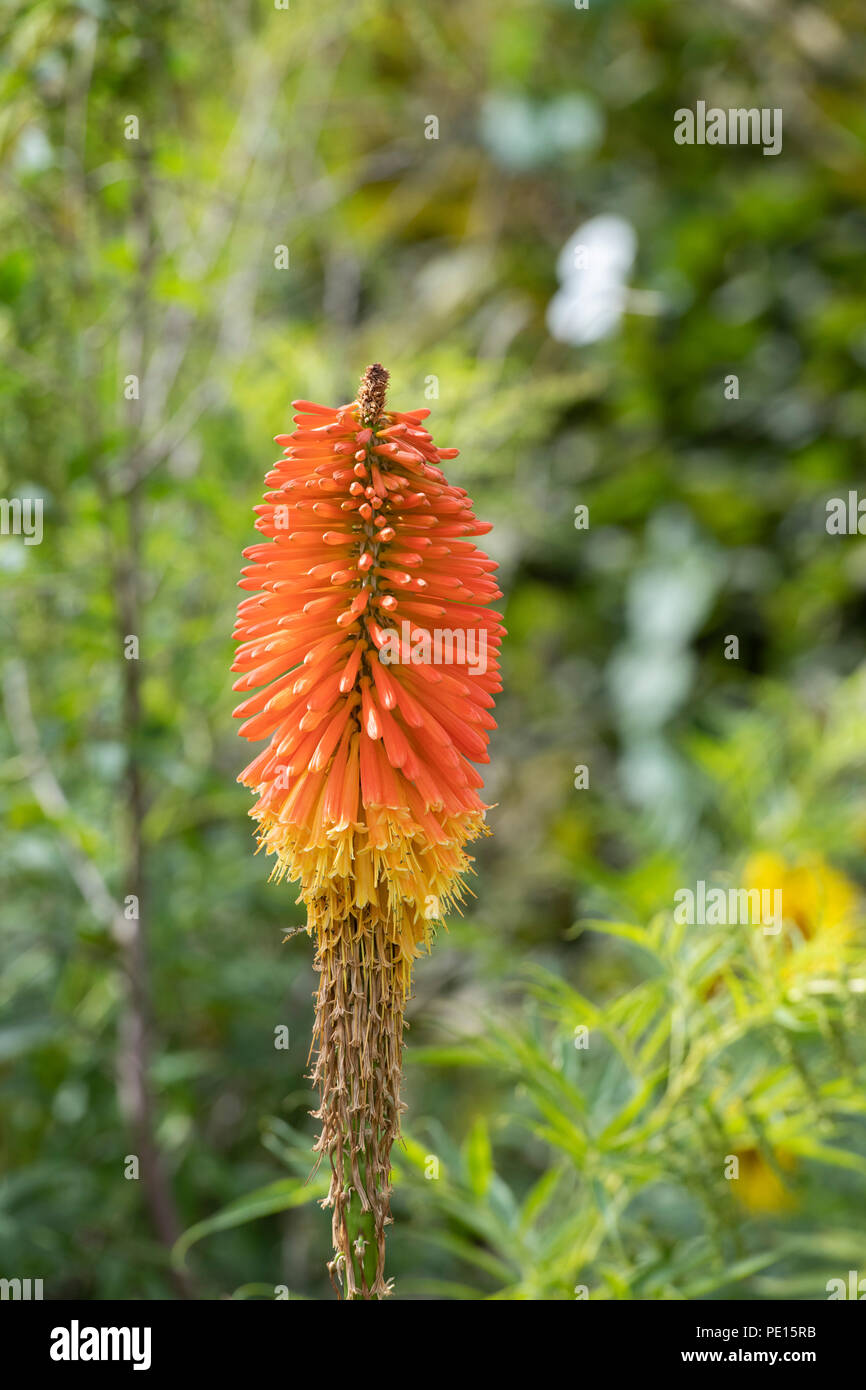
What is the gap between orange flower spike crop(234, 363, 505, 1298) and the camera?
0.57 metres

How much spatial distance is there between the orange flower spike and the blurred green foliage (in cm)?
26

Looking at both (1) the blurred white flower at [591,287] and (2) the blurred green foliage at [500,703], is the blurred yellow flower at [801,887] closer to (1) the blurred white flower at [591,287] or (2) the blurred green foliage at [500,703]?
(2) the blurred green foliage at [500,703]

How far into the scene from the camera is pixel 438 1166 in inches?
35.8

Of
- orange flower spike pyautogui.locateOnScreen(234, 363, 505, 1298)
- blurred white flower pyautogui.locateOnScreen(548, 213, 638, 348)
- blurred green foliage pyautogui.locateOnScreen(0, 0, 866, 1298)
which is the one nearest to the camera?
orange flower spike pyautogui.locateOnScreen(234, 363, 505, 1298)

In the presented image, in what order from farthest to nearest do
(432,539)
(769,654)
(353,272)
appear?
(769,654)
(353,272)
(432,539)

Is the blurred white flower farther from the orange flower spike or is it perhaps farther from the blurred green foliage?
the orange flower spike

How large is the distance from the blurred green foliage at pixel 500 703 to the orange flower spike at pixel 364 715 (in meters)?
0.26

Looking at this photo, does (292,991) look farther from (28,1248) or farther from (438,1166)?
(438,1166)

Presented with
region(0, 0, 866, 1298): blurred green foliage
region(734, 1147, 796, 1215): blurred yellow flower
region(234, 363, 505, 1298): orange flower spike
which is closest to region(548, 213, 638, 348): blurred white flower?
region(0, 0, 866, 1298): blurred green foliage

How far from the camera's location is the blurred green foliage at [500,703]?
952mm

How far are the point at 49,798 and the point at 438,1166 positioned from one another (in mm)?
611

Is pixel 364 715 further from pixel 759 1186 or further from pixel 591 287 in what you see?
pixel 759 1186

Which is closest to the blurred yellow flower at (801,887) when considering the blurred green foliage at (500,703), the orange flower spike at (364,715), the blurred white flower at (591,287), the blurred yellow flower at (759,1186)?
the blurred green foliage at (500,703)

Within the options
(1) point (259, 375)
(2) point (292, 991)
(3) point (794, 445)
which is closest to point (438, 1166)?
(2) point (292, 991)
